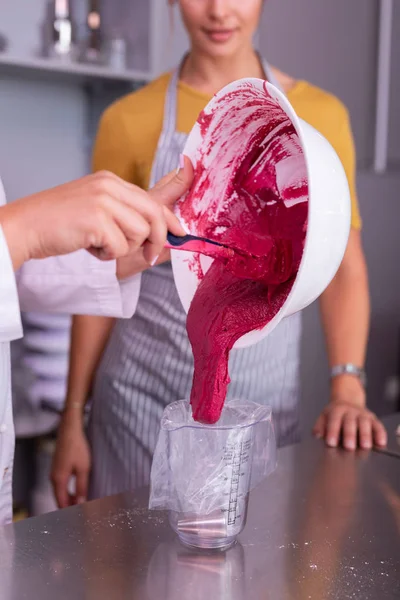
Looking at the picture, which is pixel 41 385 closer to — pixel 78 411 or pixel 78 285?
pixel 78 411

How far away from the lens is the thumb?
111 centimetres

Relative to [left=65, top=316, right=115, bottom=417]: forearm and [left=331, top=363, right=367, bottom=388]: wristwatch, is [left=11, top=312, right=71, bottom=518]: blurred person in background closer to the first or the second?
[left=65, top=316, right=115, bottom=417]: forearm

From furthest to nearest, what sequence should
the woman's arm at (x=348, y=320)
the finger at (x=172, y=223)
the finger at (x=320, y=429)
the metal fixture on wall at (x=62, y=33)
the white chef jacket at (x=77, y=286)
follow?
the metal fixture on wall at (x=62, y=33)
the woman's arm at (x=348, y=320)
the finger at (x=320, y=429)
the white chef jacket at (x=77, y=286)
the finger at (x=172, y=223)

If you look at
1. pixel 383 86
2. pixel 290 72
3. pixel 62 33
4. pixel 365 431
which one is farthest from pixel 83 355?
pixel 383 86

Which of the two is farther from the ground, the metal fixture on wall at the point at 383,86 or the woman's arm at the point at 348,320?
the metal fixture on wall at the point at 383,86

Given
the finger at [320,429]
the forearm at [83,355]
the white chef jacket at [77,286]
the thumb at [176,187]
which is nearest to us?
the thumb at [176,187]

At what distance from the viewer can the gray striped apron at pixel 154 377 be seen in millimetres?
1535

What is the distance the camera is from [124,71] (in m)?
2.35

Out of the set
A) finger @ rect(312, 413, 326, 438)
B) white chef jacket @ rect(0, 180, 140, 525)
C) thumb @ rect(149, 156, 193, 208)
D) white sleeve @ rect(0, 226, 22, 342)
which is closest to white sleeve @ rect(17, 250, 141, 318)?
white chef jacket @ rect(0, 180, 140, 525)

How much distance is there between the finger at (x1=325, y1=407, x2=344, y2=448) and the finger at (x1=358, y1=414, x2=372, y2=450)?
0.12 ft

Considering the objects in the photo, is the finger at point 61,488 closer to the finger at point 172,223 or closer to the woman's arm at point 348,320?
the woman's arm at point 348,320

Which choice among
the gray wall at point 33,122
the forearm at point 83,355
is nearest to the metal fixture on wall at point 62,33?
the gray wall at point 33,122

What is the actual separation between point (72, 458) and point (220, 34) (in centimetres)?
93

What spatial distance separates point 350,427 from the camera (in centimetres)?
132
